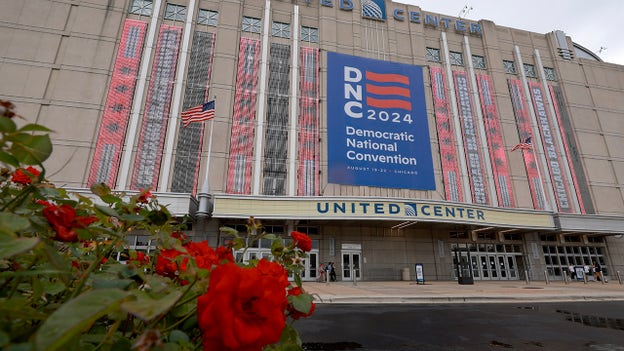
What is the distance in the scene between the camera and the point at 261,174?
810 inches

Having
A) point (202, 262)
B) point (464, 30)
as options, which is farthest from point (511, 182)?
point (202, 262)

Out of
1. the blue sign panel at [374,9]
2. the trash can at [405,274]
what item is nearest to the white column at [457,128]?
the blue sign panel at [374,9]

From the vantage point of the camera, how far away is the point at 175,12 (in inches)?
918

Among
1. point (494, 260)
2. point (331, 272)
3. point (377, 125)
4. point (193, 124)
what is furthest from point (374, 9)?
point (494, 260)

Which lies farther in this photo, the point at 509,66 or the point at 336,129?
the point at 509,66

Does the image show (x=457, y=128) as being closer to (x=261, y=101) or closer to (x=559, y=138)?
(x=559, y=138)

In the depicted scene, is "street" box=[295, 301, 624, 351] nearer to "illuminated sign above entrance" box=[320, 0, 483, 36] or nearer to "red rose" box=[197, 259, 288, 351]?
"red rose" box=[197, 259, 288, 351]

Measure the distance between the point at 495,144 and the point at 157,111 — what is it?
25565 mm

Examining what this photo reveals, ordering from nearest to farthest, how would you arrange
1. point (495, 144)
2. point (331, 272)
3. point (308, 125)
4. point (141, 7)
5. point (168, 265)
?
point (168, 265), point (331, 272), point (308, 125), point (141, 7), point (495, 144)

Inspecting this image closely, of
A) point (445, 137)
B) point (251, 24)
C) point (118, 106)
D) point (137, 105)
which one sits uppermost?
point (251, 24)

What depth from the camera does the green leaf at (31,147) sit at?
65 cm

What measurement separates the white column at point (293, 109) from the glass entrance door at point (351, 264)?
5666mm

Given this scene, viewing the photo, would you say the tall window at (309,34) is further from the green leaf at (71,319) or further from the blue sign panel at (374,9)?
the green leaf at (71,319)

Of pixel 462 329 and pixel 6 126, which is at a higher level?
pixel 6 126
